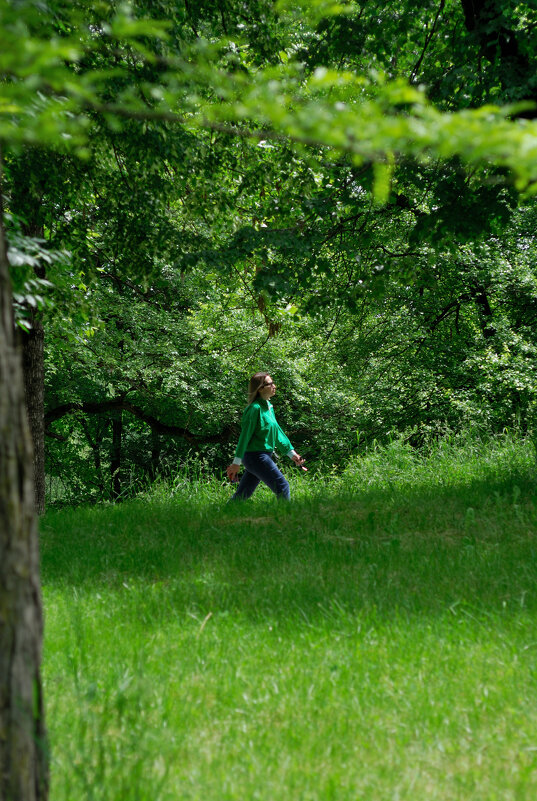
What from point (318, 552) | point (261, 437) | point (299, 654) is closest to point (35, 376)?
point (261, 437)

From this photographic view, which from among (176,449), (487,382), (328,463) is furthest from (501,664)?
(176,449)

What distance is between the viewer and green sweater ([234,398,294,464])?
8680mm

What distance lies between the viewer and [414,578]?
5363mm

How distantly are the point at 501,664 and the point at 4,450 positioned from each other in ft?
9.97

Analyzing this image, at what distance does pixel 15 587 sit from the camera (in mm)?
2115

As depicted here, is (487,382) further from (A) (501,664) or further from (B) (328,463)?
(A) (501,664)

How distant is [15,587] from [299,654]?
2389 millimetres

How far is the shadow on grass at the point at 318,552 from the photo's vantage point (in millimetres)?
4996

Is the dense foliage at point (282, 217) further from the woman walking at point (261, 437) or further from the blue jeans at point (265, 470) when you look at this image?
the blue jeans at point (265, 470)

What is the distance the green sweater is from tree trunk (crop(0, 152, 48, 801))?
21.0ft

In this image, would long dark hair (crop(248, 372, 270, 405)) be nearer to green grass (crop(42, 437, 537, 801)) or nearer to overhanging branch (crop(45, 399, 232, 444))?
green grass (crop(42, 437, 537, 801))

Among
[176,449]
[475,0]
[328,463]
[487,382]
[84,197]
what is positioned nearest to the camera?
[475,0]

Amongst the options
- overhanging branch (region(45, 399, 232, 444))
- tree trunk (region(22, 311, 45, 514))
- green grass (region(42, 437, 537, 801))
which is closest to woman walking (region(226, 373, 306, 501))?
green grass (region(42, 437, 537, 801))

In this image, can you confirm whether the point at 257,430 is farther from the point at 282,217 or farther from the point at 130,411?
the point at 130,411
